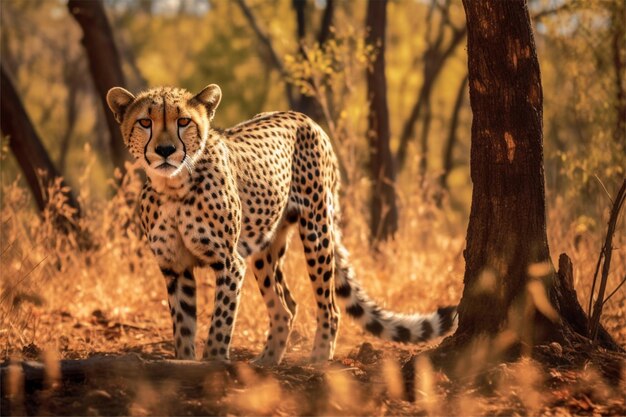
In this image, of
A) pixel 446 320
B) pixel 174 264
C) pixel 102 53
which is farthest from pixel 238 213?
pixel 102 53

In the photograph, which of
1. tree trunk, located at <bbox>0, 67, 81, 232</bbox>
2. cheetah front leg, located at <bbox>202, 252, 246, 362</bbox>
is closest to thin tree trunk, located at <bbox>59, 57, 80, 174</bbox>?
tree trunk, located at <bbox>0, 67, 81, 232</bbox>

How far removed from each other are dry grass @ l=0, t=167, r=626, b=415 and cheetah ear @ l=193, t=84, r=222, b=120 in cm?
137

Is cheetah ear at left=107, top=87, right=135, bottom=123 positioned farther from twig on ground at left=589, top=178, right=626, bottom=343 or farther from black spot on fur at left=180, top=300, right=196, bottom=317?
twig on ground at left=589, top=178, right=626, bottom=343

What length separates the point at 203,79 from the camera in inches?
840

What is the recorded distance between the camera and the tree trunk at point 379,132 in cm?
862

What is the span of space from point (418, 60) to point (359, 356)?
45.9ft

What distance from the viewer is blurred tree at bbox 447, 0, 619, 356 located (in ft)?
15.3

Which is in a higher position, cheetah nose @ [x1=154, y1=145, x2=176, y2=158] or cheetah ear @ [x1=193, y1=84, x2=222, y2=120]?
cheetah ear @ [x1=193, y1=84, x2=222, y2=120]

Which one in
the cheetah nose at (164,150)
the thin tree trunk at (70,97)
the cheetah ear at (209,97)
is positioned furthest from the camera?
the thin tree trunk at (70,97)

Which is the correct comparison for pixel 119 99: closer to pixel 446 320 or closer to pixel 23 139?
pixel 446 320

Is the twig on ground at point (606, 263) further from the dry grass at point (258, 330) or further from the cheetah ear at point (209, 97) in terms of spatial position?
the cheetah ear at point (209, 97)

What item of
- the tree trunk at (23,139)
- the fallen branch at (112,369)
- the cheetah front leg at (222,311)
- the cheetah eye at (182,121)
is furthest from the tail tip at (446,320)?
the tree trunk at (23,139)

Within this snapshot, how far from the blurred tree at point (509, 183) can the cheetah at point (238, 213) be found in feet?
2.40

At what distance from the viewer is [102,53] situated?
8.55 metres
